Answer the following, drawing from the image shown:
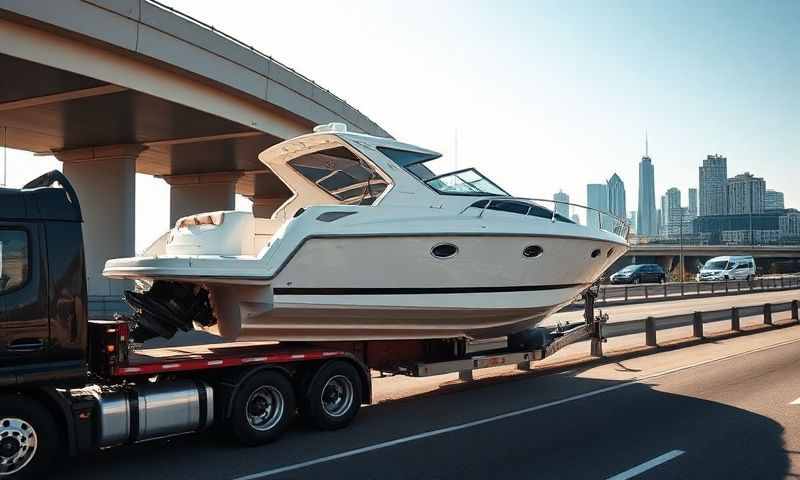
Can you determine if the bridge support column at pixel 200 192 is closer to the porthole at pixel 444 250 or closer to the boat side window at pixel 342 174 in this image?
the boat side window at pixel 342 174

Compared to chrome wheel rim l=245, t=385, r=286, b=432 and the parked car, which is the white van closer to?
the parked car

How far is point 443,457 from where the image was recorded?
22.4 feet

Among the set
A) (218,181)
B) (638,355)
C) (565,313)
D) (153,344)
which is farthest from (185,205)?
(638,355)

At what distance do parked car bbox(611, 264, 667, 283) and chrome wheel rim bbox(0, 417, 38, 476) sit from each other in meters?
48.7

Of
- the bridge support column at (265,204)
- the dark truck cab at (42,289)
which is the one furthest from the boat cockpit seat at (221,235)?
the bridge support column at (265,204)

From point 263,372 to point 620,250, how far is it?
270 inches

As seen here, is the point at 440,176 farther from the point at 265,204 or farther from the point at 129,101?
the point at 265,204

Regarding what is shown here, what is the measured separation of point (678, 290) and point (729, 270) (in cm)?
1663

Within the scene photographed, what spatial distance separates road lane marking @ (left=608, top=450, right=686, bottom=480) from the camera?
6.18 m

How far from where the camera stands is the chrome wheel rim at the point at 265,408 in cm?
737

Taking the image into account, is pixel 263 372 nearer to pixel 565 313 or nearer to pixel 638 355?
pixel 638 355

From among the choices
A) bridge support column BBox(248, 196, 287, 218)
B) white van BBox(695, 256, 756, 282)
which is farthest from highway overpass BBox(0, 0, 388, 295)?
white van BBox(695, 256, 756, 282)

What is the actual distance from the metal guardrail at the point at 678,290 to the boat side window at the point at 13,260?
Answer: 28.8 m

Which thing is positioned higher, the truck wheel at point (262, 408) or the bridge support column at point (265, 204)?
the bridge support column at point (265, 204)
